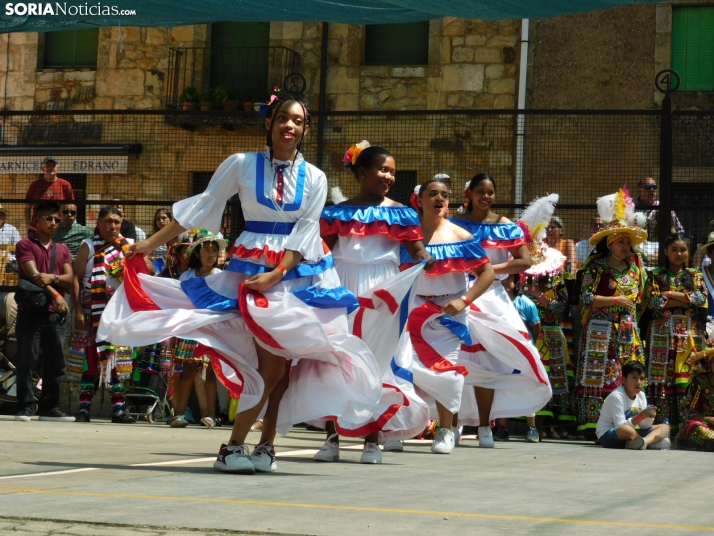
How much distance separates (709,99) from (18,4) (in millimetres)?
14343

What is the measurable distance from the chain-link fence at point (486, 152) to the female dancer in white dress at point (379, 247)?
15.1 ft

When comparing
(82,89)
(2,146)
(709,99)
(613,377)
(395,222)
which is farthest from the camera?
(82,89)

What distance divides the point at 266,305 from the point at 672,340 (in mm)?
5886

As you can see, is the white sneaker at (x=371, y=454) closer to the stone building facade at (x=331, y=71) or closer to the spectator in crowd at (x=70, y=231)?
the spectator in crowd at (x=70, y=231)

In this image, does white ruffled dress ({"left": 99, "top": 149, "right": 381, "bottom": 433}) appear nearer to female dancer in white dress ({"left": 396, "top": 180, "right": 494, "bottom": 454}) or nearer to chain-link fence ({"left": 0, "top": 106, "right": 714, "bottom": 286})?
female dancer in white dress ({"left": 396, "top": 180, "right": 494, "bottom": 454})

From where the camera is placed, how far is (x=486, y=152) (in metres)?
17.0

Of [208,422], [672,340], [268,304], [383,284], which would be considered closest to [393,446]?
[383,284]

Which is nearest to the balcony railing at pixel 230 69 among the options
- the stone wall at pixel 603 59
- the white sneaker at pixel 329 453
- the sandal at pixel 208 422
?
the stone wall at pixel 603 59

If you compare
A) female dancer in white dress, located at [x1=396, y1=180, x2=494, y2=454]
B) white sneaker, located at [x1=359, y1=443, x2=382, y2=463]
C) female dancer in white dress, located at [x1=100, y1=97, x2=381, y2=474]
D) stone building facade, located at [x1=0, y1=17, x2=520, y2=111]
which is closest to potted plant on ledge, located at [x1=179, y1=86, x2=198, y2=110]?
stone building facade, located at [x1=0, y1=17, x2=520, y2=111]

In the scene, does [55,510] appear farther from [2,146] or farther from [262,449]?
[2,146]

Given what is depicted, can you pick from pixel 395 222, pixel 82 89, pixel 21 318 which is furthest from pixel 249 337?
pixel 82 89

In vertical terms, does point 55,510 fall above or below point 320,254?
below

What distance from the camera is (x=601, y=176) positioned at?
1357 centimetres

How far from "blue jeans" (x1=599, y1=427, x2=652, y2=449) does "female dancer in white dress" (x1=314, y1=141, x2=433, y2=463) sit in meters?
2.90
